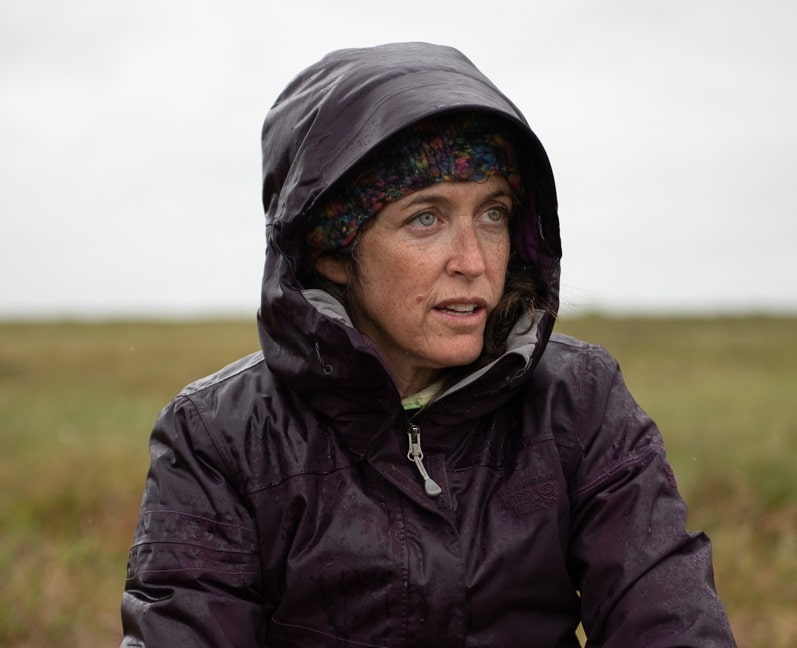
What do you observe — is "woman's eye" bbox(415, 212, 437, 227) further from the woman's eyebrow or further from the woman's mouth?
the woman's mouth

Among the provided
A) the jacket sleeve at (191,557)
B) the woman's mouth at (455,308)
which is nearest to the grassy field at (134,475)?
the jacket sleeve at (191,557)

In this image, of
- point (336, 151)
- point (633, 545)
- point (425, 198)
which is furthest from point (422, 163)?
point (633, 545)

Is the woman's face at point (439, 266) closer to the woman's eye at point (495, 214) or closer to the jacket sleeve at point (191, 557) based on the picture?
the woman's eye at point (495, 214)

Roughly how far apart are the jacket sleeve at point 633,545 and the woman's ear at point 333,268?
2.52ft

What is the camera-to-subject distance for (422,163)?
304 cm

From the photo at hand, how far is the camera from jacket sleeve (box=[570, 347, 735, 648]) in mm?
2865

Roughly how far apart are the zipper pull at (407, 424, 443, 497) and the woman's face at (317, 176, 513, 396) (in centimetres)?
22

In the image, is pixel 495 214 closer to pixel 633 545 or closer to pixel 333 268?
pixel 333 268

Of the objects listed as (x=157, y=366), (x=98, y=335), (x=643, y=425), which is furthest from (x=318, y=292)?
(x=98, y=335)

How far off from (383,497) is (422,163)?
90 cm

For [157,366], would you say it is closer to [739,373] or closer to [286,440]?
[739,373]

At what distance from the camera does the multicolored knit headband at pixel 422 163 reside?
3.04 m

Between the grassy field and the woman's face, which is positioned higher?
the woman's face

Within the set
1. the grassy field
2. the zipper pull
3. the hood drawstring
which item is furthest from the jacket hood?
the grassy field
